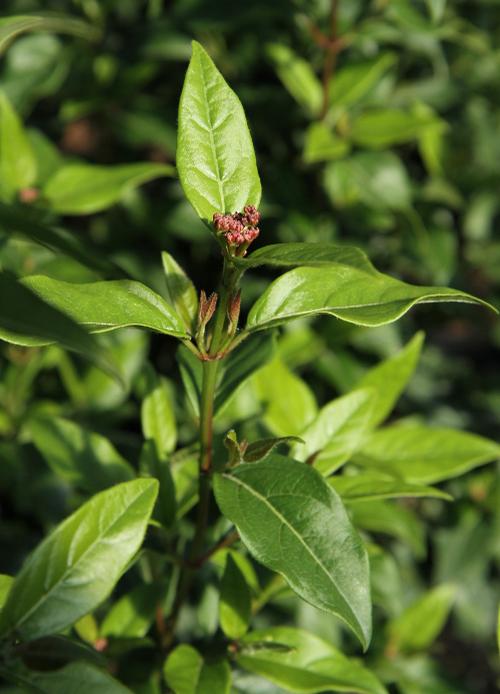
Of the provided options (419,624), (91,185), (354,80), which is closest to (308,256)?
(91,185)

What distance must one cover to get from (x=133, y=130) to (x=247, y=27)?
0.37 m

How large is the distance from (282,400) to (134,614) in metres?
0.43

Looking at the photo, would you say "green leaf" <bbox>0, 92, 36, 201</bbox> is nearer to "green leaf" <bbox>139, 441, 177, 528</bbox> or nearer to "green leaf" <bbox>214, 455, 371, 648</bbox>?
"green leaf" <bbox>139, 441, 177, 528</bbox>

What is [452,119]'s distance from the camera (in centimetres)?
248

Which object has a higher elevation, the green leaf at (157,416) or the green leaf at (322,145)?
the green leaf at (322,145)

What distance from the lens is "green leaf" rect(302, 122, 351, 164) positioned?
1.79 meters

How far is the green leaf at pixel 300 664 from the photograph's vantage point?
1.14 m

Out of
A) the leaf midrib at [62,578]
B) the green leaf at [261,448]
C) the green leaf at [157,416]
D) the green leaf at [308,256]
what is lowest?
the green leaf at [157,416]

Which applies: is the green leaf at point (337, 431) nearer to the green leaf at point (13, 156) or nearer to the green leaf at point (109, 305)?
the green leaf at point (109, 305)

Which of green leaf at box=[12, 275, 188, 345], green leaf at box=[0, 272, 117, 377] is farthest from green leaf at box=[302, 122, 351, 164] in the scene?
green leaf at box=[0, 272, 117, 377]

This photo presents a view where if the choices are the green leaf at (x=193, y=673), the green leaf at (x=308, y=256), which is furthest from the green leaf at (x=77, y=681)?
the green leaf at (x=308, y=256)

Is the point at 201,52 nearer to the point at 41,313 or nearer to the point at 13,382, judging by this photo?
the point at 41,313

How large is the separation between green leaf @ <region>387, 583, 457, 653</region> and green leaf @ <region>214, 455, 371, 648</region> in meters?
1.06

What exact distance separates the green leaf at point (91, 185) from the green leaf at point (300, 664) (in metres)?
0.82
